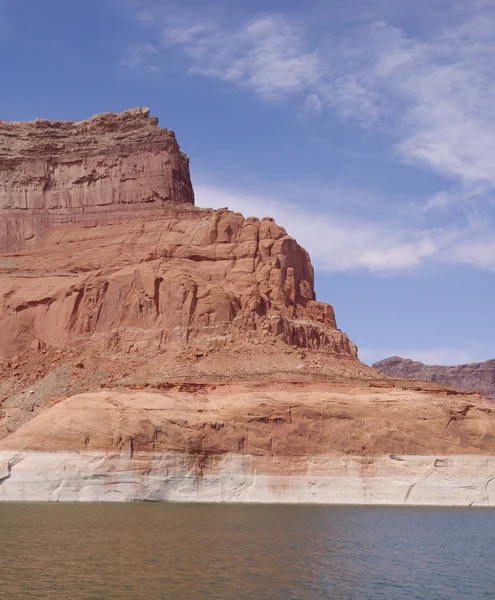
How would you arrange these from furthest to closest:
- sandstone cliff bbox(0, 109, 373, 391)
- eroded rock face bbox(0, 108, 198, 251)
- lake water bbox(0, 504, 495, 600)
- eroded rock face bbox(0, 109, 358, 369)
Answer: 1. eroded rock face bbox(0, 108, 198, 251)
2. eroded rock face bbox(0, 109, 358, 369)
3. sandstone cliff bbox(0, 109, 373, 391)
4. lake water bbox(0, 504, 495, 600)

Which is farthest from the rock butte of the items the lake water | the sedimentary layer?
the lake water

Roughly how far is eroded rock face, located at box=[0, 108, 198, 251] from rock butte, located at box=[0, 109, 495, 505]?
0.60 feet

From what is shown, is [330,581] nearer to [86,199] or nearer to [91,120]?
[86,199]

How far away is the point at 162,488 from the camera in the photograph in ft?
201

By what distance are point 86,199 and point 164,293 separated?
23252 mm

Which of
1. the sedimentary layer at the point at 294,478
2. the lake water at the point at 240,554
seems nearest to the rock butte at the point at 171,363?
the sedimentary layer at the point at 294,478

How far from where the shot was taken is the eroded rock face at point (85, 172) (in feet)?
325

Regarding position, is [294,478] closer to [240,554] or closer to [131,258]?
[240,554]

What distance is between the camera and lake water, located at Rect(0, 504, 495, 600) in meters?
30.3

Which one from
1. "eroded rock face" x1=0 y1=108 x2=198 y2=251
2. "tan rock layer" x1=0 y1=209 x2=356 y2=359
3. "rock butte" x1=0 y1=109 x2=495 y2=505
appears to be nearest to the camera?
"rock butte" x1=0 y1=109 x2=495 y2=505

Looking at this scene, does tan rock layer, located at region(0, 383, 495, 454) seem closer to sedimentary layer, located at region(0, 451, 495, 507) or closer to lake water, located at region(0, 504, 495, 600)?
sedimentary layer, located at region(0, 451, 495, 507)

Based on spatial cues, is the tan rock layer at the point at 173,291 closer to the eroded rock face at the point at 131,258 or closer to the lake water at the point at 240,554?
the eroded rock face at the point at 131,258

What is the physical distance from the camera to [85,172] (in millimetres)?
102250

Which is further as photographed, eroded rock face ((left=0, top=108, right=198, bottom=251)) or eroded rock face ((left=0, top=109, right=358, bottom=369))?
eroded rock face ((left=0, top=108, right=198, bottom=251))
